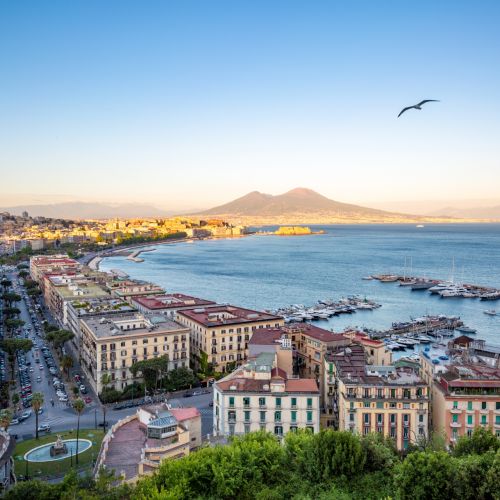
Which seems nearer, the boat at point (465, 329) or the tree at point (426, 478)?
the tree at point (426, 478)

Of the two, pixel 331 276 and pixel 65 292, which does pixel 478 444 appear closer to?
pixel 65 292

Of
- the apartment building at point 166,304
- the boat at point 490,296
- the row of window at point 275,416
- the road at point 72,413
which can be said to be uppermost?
the apartment building at point 166,304

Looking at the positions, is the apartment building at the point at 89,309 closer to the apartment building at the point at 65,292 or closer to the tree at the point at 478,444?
the apartment building at the point at 65,292

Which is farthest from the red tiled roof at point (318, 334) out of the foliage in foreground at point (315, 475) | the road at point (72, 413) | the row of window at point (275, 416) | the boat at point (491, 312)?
the boat at point (491, 312)

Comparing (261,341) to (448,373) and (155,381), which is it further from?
(448,373)

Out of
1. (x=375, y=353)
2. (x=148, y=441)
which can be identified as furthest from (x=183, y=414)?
(x=375, y=353)

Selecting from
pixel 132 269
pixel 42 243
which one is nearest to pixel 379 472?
pixel 132 269

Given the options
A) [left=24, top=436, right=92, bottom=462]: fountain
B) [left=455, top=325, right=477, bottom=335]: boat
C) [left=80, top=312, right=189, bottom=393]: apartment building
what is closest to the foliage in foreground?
[left=24, top=436, right=92, bottom=462]: fountain
